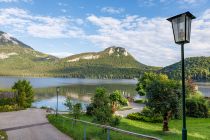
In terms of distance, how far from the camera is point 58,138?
1681cm

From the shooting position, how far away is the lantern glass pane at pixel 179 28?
8719mm

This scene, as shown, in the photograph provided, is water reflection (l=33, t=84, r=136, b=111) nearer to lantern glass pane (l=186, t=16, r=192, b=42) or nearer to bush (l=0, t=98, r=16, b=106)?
bush (l=0, t=98, r=16, b=106)

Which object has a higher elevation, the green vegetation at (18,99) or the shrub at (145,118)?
the green vegetation at (18,99)

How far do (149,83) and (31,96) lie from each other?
30.2 metres

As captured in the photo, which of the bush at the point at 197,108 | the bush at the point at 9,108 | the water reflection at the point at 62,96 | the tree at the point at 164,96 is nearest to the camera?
the tree at the point at 164,96

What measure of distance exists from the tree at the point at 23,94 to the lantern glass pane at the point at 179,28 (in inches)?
1634

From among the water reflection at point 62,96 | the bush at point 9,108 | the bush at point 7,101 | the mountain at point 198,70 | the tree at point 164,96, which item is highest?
the mountain at point 198,70

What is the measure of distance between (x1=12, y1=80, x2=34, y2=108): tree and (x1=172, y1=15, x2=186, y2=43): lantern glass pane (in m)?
41.5

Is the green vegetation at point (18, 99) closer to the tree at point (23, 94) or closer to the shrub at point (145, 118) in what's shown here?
the tree at point (23, 94)

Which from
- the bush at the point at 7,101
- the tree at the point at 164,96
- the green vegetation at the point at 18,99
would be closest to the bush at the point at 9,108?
the green vegetation at the point at 18,99

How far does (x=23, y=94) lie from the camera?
156 ft

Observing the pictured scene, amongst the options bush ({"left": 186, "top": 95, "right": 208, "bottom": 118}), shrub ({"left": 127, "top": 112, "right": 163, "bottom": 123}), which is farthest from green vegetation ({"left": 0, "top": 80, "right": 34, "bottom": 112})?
bush ({"left": 186, "top": 95, "right": 208, "bottom": 118})

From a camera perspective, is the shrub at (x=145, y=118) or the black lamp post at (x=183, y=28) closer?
the black lamp post at (x=183, y=28)

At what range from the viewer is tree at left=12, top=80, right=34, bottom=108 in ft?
154
